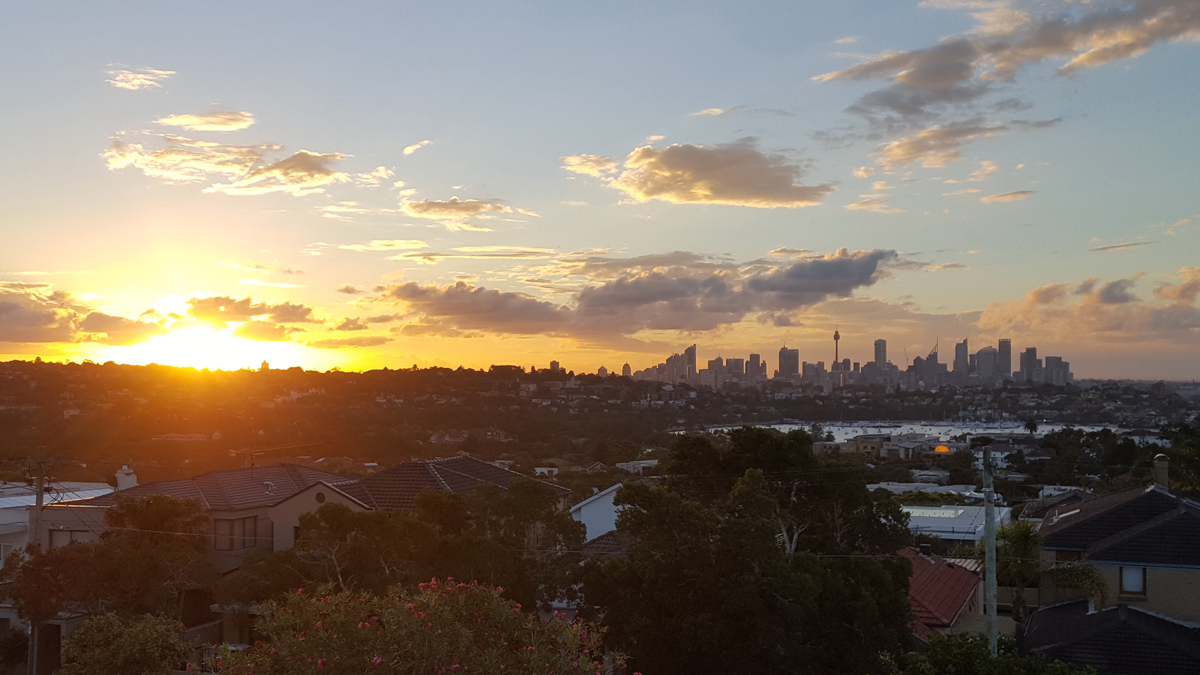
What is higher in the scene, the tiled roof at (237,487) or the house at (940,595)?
the tiled roof at (237,487)

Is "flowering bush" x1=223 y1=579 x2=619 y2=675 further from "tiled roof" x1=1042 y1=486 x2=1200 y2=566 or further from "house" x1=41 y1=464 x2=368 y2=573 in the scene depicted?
"house" x1=41 y1=464 x2=368 y2=573

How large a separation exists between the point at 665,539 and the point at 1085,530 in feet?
49.7

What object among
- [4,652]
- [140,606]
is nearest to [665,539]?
[140,606]

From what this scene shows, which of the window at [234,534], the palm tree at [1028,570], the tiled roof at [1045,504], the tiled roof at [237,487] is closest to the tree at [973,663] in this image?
the palm tree at [1028,570]

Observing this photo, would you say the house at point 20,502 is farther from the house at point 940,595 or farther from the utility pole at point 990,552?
the utility pole at point 990,552

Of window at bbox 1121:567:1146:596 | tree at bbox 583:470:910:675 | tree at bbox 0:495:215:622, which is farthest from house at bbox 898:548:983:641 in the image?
tree at bbox 0:495:215:622

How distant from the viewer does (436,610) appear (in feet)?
34.2

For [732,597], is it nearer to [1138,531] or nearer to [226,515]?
[1138,531]

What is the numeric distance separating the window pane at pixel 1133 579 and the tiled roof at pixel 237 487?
81.9ft

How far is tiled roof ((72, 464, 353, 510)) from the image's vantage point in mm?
35000

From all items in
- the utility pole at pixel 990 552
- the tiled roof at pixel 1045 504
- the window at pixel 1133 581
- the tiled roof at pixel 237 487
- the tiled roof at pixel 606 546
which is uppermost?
the utility pole at pixel 990 552

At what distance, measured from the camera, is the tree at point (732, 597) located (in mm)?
19312

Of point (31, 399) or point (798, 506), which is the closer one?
point (798, 506)

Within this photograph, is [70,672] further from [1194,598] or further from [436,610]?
[1194,598]
